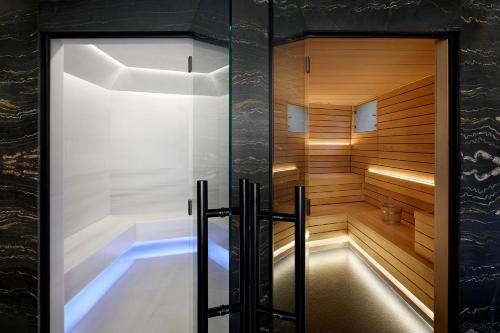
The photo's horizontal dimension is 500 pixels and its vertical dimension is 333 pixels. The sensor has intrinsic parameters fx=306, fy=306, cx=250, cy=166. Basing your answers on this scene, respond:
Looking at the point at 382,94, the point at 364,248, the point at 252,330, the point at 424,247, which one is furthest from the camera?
the point at 382,94

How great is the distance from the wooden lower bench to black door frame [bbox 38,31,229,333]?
5.30 ft

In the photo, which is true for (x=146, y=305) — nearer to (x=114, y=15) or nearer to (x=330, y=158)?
(x=114, y=15)

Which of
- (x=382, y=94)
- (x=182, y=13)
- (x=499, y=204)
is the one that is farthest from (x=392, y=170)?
(x=182, y=13)

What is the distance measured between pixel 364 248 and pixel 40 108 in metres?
3.86

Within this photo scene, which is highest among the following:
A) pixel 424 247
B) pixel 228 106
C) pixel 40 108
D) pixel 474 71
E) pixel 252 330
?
pixel 474 71

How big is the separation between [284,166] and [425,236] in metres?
2.49

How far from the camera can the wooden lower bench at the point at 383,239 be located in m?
2.67

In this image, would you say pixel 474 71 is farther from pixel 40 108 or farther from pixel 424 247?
pixel 40 108

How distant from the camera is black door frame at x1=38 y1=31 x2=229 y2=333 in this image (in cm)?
172

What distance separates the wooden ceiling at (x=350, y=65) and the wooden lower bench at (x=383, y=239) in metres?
1.33

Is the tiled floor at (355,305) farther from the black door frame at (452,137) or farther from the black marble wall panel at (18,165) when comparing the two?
the black marble wall panel at (18,165)

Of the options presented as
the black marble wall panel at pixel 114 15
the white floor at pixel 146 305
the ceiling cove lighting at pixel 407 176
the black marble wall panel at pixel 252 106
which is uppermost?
the black marble wall panel at pixel 114 15

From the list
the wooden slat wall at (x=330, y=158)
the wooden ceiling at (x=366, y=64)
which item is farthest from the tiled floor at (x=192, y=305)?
the wooden ceiling at (x=366, y=64)

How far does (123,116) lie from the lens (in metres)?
4.82
